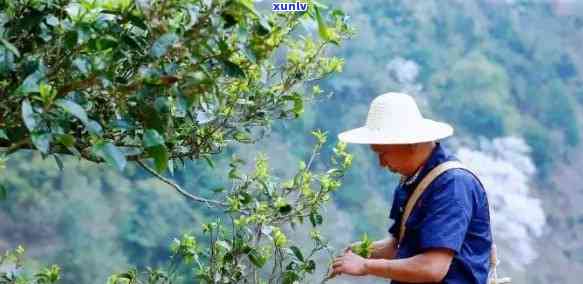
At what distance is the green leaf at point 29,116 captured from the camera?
1.22m

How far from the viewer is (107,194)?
5129 millimetres

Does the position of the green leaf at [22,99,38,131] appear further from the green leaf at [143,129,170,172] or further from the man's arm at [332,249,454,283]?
the man's arm at [332,249,454,283]

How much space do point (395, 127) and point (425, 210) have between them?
A: 6.3 inches

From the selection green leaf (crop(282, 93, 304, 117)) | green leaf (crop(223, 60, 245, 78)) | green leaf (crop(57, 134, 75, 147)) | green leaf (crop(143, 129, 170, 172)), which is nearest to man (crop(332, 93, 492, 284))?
green leaf (crop(282, 93, 304, 117))

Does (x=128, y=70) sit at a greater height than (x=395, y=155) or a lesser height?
greater

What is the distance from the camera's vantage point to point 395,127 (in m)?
1.77

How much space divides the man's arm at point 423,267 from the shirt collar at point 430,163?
0.49ft

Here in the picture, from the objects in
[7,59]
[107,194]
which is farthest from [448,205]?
[107,194]

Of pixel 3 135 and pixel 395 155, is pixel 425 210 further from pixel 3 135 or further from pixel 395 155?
pixel 3 135

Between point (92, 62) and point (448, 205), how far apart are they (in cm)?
68

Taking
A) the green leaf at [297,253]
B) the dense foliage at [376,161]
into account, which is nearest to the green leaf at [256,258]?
the green leaf at [297,253]

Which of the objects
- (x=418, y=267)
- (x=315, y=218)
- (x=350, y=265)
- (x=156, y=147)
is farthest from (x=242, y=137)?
(x=156, y=147)

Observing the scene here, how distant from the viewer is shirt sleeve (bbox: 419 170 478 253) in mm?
1674

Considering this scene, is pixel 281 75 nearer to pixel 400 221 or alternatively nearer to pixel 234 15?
pixel 400 221
